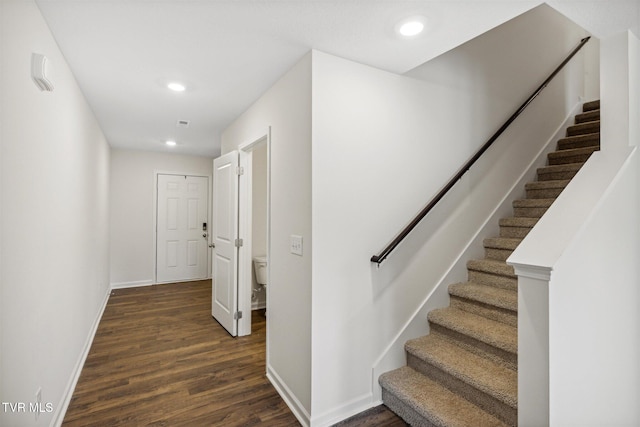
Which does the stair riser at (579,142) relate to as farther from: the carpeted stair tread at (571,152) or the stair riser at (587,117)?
the stair riser at (587,117)

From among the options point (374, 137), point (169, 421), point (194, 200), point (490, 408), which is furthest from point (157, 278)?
point (490, 408)

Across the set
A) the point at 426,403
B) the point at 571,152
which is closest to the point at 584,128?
the point at 571,152

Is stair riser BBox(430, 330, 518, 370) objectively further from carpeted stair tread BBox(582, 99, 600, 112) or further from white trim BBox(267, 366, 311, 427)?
carpeted stair tread BBox(582, 99, 600, 112)

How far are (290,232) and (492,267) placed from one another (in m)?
1.68

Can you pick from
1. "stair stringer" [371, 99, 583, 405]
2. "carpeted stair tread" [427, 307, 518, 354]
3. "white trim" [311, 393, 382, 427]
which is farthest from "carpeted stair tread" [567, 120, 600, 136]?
"white trim" [311, 393, 382, 427]

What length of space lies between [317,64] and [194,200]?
4695mm

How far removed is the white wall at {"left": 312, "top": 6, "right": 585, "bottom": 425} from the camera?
2002 mm

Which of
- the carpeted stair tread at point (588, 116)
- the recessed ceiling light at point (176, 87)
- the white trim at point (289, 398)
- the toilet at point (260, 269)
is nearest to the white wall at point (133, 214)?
the toilet at point (260, 269)

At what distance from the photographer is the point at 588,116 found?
3744 mm

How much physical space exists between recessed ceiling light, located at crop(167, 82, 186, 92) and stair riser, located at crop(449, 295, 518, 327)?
281 centimetres

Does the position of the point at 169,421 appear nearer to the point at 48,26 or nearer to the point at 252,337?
the point at 252,337

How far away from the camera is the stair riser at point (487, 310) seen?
216 cm

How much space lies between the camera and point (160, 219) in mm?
5668

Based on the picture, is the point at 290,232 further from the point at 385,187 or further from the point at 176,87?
the point at 176,87
